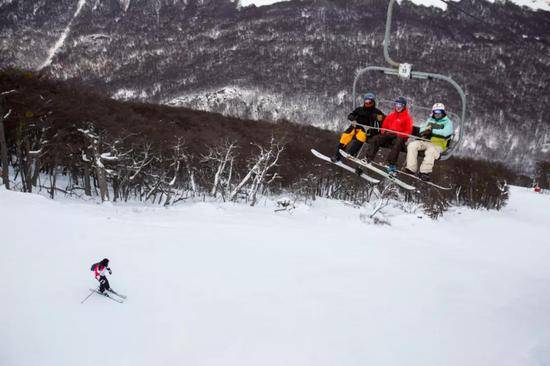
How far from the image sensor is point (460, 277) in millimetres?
20438

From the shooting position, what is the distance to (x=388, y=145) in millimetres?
10297

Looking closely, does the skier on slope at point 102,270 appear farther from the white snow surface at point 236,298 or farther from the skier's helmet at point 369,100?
the skier's helmet at point 369,100

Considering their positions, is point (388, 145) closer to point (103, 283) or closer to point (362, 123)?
point (362, 123)

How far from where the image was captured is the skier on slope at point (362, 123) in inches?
387

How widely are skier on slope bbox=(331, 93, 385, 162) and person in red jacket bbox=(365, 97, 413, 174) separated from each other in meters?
0.23

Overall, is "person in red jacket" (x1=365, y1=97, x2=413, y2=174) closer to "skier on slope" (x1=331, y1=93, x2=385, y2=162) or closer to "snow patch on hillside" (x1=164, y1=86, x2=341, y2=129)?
"skier on slope" (x1=331, y1=93, x2=385, y2=162)

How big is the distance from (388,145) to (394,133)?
97 centimetres

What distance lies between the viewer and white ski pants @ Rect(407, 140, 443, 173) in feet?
30.1

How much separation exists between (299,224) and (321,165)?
25.5m

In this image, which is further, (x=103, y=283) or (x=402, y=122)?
(x=103, y=283)

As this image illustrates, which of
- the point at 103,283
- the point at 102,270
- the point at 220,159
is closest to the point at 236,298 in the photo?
the point at 103,283

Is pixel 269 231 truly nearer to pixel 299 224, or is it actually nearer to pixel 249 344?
pixel 299 224

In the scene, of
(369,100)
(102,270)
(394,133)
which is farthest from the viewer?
(102,270)

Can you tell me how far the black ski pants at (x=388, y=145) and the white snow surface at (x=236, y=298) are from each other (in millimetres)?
6491
